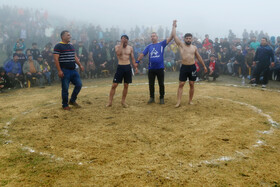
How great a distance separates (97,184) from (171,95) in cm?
583

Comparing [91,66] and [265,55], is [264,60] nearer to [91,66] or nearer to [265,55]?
[265,55]

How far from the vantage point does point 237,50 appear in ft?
47.8

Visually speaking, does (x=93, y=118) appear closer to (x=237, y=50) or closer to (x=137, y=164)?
(x=137, y=164)

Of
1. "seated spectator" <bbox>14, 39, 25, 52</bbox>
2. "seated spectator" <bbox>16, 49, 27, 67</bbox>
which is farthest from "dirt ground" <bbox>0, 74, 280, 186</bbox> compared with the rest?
"seated spectator" <bbox>14, 39, 25, 52</bbox>

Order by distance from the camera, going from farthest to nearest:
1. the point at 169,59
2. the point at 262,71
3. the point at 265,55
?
the point at 169,59, the point at 262,71, the point at 265,55

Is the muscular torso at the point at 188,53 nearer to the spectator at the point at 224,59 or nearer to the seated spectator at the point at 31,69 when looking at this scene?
the seated spectator at the point at 31,69

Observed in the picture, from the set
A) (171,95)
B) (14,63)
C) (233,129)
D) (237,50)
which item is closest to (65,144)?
(233,129)

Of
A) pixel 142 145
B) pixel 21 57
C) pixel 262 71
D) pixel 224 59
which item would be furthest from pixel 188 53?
pixel 224 59

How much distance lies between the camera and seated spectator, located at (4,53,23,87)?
36.8ft

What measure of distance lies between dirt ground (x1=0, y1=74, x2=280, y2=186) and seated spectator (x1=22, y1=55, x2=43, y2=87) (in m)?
4.98

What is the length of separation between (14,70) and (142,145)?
9.84m

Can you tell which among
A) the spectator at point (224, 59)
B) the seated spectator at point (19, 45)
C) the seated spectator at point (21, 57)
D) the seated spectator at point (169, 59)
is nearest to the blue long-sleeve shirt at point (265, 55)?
the spectator at point (224, 59)

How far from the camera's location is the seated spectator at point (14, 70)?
36.8ft

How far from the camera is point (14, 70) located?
37.5 feet
